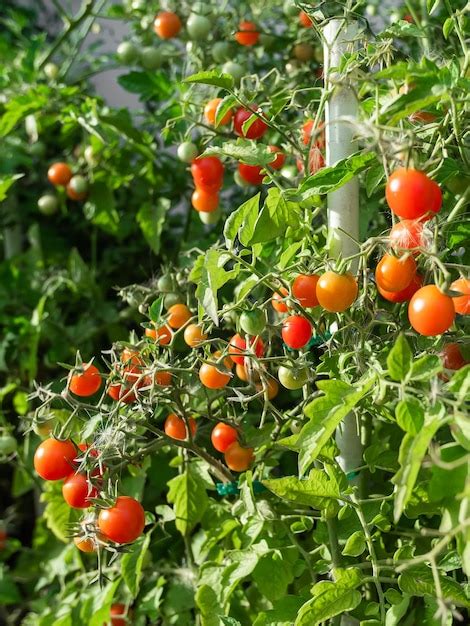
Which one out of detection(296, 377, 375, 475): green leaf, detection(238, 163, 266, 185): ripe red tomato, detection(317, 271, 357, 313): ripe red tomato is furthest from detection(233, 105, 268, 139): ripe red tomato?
detection(296, 377, 375, 475): green leaf

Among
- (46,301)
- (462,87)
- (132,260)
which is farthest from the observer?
(132,260)

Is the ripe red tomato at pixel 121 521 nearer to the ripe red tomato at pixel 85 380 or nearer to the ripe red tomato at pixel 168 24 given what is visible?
the ripe red tomato at pixel 85 380

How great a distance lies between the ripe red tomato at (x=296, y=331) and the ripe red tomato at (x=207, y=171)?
30 cm

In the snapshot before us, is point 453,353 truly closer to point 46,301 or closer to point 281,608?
point 281,608

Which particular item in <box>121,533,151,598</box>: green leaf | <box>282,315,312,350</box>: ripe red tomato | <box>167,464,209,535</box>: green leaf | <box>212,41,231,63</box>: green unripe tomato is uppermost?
<box>212,41,231,63</box>: green unripe tomato

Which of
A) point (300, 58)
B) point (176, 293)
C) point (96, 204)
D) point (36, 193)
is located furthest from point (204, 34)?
point (36, 193)

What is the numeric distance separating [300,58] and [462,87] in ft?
2.38

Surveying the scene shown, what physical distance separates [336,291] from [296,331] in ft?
0.39

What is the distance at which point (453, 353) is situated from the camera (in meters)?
0.80

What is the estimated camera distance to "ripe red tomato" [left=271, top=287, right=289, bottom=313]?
843 millimetres

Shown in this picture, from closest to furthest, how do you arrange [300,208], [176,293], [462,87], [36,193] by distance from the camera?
[462,87] → [300,208] → [176,293] → [36,193]

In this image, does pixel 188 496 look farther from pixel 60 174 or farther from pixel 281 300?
pixel 60 174

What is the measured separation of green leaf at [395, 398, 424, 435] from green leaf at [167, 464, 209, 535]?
1.55 ft

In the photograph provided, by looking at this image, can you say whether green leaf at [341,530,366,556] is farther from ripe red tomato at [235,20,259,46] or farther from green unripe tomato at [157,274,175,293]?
ripe red tomato at [235,20,259,46]
